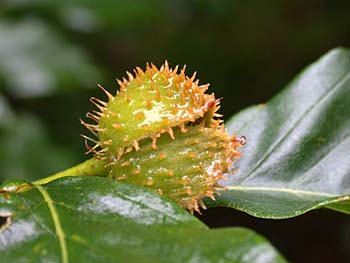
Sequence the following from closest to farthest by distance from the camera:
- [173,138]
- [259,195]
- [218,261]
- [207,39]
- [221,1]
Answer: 1. [218,261]
2. [173,138]
3. [259,195]
4. [221,1]
5. [207,39]

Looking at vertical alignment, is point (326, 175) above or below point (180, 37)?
above

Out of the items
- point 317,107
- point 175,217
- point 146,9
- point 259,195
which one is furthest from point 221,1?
point 175,217

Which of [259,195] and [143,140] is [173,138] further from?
[259,195]

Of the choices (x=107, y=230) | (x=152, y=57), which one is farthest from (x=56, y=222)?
(x=152, y=57)

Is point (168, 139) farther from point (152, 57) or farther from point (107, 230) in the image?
point (152, 57)

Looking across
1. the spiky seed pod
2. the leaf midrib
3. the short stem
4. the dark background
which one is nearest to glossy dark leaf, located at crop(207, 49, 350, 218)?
the spiky seed pod

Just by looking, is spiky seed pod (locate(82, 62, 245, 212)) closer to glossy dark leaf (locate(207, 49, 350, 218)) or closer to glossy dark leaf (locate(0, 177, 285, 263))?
glossy dark leaf (locate(0, 177, 285, 263))
